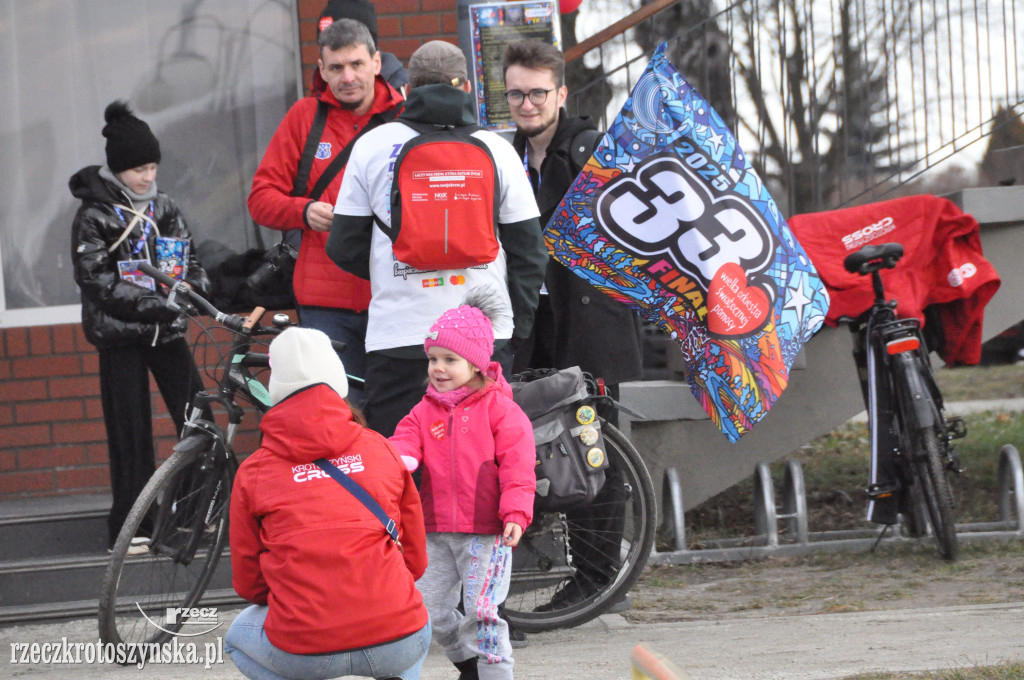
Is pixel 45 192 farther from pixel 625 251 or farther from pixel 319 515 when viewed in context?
pixel 319 515

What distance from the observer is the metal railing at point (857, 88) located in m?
6.64

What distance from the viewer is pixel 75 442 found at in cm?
617

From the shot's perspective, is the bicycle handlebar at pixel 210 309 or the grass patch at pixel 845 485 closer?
the bicycle handlebar at pixel 210 309

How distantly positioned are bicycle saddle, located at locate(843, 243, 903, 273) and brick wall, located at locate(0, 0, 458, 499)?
2.74m

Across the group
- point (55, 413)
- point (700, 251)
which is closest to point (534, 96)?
point (700, 251)

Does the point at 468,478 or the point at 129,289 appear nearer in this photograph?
the point at 468,478

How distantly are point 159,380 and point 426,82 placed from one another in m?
1.88

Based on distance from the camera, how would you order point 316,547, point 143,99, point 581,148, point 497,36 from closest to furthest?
point 316,547 → point 581,148 → point 497,36 → point 143,99

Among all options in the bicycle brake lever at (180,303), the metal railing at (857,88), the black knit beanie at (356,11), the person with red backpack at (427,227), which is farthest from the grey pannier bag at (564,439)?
the metal railing at (857,88)

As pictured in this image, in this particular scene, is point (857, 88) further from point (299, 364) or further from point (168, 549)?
point (299, 364)

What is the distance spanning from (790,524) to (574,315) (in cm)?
190

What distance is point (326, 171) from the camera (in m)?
4.70

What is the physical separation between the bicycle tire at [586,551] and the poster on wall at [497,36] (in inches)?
63.2

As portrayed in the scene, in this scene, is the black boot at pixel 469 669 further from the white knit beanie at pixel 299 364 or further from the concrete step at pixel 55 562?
the concrete step at pixel 55 562
